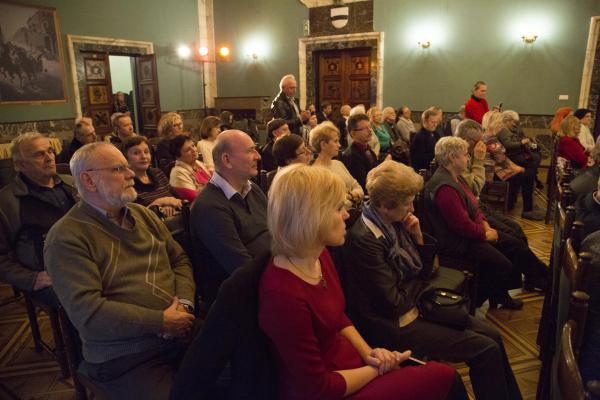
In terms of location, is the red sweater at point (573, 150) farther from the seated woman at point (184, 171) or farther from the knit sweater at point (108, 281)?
the knit sweater at point (108, 281)

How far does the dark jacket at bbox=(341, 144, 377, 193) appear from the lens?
384cm

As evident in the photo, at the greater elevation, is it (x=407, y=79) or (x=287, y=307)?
(x=407, y=79)

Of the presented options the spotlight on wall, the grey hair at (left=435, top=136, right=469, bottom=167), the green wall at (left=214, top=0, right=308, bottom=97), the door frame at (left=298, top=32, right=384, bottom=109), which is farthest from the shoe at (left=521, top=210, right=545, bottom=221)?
the spotlight on wall

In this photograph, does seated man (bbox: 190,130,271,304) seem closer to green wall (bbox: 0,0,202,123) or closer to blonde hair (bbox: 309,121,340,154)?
blonde hair (bbox: 309,121,340,154)

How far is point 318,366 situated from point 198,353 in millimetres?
335

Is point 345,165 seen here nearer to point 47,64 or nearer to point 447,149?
point 447,149

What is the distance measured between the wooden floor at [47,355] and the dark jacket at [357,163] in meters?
1.44

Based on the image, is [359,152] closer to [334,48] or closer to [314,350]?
[314,350]

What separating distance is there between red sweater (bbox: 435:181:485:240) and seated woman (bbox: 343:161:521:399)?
2.69 feet

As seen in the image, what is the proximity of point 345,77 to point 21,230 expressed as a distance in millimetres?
9216

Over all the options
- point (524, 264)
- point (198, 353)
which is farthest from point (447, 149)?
point (198, 353)

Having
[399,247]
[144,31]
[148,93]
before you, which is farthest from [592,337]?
[144,31]

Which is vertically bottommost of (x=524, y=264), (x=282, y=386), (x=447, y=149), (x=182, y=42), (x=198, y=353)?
(x=524, y=264)

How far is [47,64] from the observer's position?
26.1ft
